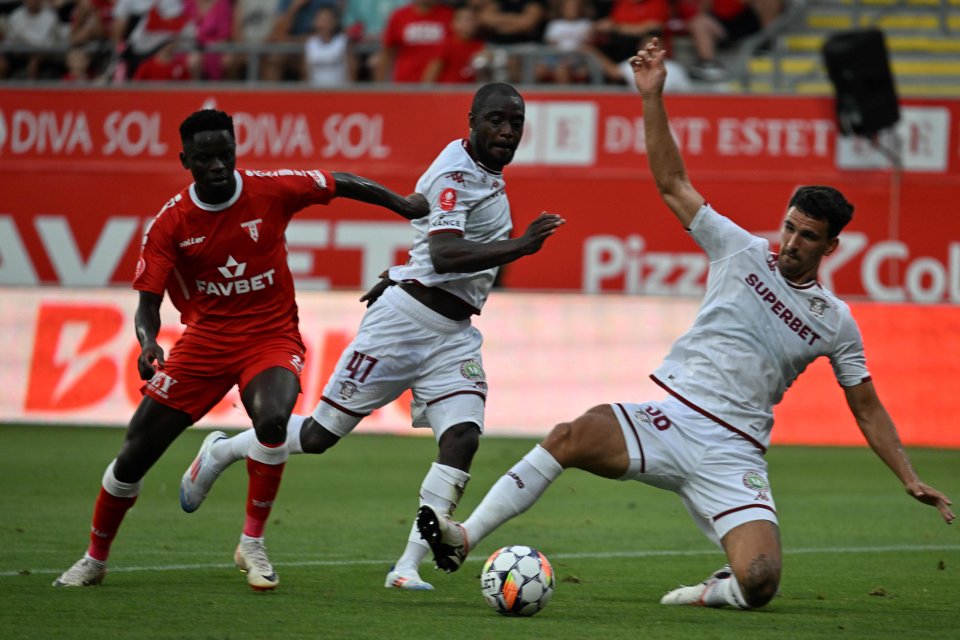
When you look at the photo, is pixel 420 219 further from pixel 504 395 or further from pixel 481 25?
pixel 481 25

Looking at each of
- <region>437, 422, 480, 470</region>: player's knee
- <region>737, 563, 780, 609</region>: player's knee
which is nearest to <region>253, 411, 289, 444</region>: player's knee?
<region>437, 422, 480, 470</region>: player's knee

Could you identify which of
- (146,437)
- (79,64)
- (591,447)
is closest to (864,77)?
(79,64)

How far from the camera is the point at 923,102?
1830 cm

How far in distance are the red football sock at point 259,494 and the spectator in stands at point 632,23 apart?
12.4 m

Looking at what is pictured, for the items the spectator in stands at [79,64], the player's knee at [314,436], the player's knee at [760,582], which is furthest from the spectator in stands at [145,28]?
the player's knee at [760,582]

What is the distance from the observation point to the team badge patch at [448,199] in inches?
294

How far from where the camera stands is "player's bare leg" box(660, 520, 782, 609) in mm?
6590

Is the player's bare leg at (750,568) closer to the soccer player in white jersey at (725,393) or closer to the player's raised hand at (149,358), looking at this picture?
the soccer player in white jersey at (725,393)

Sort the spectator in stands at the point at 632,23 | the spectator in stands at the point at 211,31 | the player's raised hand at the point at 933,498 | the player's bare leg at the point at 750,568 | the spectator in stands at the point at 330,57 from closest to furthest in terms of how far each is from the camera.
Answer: the player's raised hand at the point at 933,498 → the player's bare leg at the point at 750,568 → the spectator in stands at the point at 632,23 → the spectator in stands at the point at 330,57 → the spectator in stands at the point at 211,31

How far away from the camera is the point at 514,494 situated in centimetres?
673

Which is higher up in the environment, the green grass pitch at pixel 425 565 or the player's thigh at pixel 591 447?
the player's thigh at pixel 591 447

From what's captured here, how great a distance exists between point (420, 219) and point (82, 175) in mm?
13472

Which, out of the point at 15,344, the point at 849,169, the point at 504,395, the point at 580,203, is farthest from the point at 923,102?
the point at 15,344

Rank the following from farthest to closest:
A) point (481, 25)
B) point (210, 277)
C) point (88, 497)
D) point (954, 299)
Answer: point (481, 25), point (954, 299), point (88, 497), point (210, 277)
